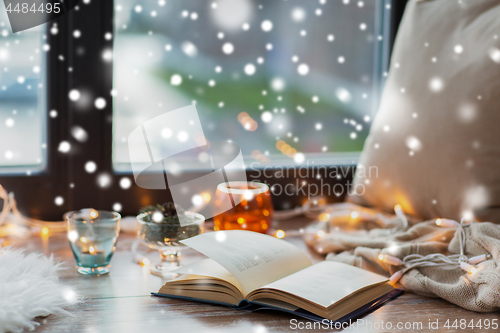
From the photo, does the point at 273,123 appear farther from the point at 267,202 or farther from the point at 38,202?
the point at 38,202

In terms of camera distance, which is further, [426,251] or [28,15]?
[28,15]

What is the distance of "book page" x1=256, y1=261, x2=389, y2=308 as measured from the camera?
0.64m

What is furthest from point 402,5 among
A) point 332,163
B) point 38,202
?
point 38,202

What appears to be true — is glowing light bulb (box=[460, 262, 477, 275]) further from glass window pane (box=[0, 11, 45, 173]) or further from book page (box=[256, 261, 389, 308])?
glass window pane (box=[0, 11, 45, 173])

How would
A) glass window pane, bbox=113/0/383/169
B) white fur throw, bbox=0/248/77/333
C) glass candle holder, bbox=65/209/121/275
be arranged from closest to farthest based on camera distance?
white fur throw, bbox=0/248/77/333, glass candle holder, bbox=65/209/121/275, glass window pane, bbox=113/0/383/169

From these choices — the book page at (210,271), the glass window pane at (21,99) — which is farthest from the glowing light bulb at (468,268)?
the glass window pane at (21,99)

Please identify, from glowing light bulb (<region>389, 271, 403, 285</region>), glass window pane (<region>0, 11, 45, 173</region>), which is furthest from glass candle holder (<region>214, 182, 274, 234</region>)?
glass window pane (<region>0, 11, 45, 173</region>)

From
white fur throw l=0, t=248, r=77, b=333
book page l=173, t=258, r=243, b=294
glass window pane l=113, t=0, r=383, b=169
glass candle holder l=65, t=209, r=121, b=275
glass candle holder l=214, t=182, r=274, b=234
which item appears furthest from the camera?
glass window pane l=113, t=0, r=383, b=169

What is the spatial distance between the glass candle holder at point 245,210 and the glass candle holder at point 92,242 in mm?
253

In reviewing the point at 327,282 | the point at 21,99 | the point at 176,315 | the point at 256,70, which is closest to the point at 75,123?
the point at 21,99

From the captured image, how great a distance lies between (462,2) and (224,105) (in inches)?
25.4

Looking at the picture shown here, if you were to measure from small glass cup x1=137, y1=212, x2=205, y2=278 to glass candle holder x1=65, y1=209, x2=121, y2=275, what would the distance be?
54 millimetres

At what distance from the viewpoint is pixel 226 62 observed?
4.12ft

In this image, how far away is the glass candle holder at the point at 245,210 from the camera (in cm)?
98
